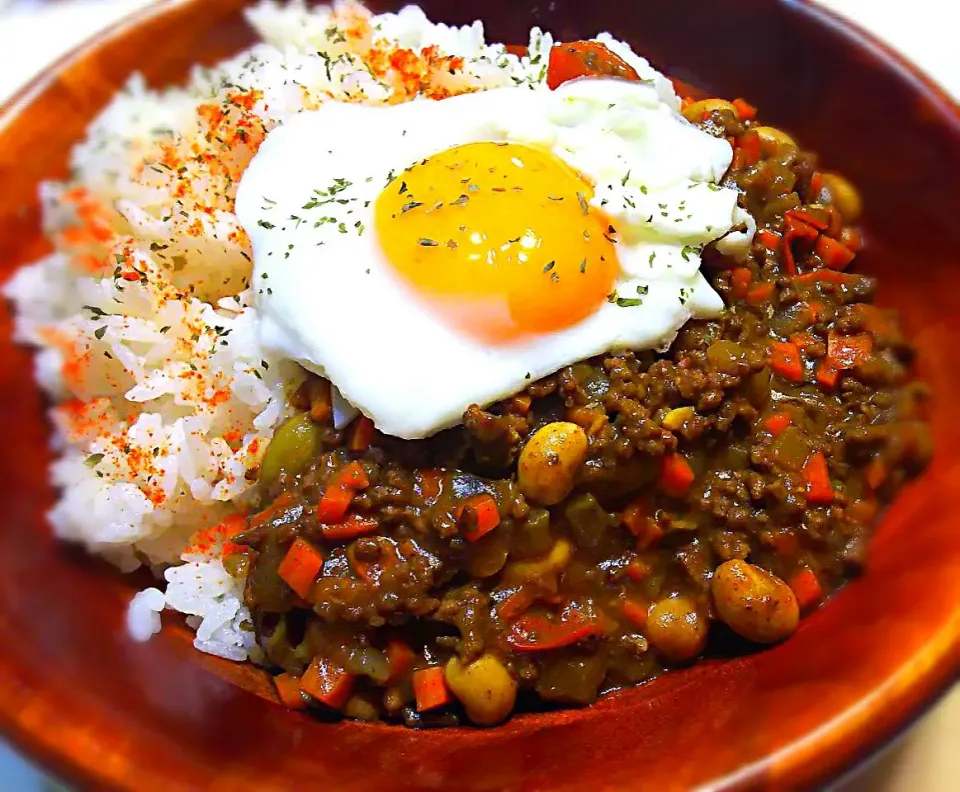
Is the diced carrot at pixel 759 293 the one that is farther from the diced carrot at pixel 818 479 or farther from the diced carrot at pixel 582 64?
the diced carrot at pixel 582 64

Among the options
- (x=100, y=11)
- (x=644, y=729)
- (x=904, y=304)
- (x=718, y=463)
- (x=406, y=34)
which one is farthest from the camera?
(x=100, y=11)

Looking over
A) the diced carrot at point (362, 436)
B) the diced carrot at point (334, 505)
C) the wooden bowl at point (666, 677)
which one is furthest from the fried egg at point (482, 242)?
the wooden bowl at point (666, 677)

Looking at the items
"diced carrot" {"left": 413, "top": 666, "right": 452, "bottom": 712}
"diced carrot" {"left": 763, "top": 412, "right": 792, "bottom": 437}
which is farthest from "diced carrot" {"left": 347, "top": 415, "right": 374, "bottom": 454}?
"diced carrot" {"left": 763, "top": 412, "right": 792, "bottom": 437}

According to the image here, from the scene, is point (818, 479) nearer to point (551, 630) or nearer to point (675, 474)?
point (675, 474)

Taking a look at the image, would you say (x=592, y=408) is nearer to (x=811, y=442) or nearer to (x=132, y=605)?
(x=811, y=442)

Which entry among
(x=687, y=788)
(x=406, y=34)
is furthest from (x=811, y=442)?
(x=406, y=34)

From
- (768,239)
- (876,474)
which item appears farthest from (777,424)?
(768,239)
